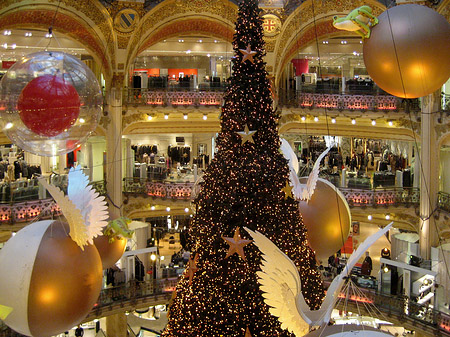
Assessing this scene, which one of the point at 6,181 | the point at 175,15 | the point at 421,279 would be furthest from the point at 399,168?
the point at 6,181

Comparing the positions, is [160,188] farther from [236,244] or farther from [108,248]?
[236,244]

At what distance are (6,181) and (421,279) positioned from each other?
1073 centimetres

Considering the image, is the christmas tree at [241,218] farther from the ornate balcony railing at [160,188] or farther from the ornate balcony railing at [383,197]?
the ornate balcony railing at [160,188]

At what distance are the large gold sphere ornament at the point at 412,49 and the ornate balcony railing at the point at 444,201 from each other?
12.1 m

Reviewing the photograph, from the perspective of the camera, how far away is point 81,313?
5379 mm

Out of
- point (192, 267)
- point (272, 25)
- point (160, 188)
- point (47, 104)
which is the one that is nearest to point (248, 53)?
point (47, 104)

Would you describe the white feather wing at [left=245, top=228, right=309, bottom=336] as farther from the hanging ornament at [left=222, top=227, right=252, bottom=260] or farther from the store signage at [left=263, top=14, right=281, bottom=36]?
the store signage at [left=263, top=14, right=281, bottom=36]

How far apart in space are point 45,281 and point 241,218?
1.79 m

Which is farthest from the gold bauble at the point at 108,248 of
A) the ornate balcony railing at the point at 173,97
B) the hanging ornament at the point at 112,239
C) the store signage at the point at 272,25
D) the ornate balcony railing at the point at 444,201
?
the ornate balcony railing at the point at 173,97

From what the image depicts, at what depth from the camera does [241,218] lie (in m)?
5.57

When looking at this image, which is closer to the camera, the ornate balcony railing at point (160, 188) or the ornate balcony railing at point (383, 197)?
the ornate balcony railing at point (383, 197)

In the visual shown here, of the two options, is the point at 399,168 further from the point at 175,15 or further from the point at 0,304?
the point at 0,304

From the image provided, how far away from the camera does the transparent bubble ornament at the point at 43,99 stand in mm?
5148

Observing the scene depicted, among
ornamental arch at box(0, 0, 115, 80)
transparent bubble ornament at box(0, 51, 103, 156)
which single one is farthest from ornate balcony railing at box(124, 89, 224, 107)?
transparent bubble ornament at box(0, 51, 103, 156)
